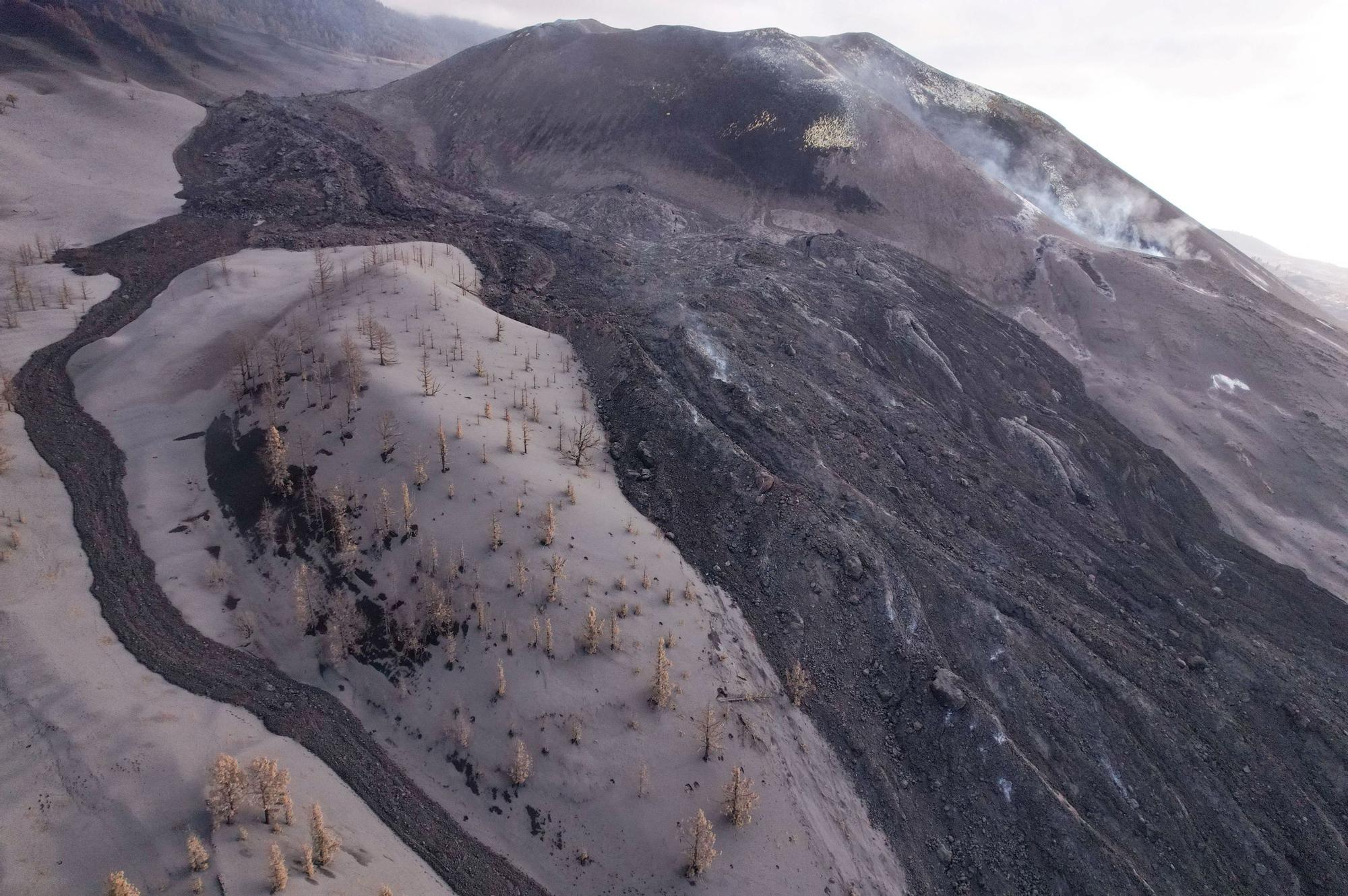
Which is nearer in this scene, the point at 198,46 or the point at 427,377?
the point at 427,377

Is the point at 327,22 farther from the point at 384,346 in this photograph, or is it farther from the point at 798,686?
the point at 798,686

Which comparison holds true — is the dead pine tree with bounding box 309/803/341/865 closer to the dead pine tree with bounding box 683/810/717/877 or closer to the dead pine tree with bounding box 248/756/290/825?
the dead pine tree with bounding box 248/756/290/825

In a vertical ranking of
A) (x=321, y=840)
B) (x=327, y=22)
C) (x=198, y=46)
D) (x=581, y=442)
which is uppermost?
(x=327, y=22)

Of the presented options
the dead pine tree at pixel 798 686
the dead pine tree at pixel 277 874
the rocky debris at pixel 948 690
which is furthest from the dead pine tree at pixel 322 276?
the rocky debris at pixel 948 690

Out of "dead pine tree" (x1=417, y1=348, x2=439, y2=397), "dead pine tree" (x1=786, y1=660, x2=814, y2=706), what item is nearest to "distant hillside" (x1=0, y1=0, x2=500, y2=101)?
"dead pine tree" (x1=417, y1=348, x2=439, y2=397)

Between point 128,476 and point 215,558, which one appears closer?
point 215,558

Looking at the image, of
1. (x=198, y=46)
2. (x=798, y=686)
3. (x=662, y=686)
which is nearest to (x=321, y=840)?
(x=662, y=686)

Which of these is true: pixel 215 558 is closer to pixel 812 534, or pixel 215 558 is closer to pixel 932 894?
pixel 812 534

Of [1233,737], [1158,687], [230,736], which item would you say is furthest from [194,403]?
[1233,737]
